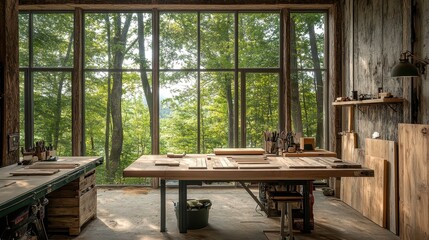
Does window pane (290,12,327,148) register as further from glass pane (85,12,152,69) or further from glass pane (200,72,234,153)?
glass pane (85,12,152,69)

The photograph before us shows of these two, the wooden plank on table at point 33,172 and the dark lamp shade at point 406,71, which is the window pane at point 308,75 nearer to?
the dark lamp shade at point 406,71

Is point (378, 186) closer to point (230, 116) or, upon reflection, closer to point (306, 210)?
point (306, 210)

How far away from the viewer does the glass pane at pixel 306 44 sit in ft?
24.2

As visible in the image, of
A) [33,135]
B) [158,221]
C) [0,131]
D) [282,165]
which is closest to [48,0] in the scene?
[33,135]

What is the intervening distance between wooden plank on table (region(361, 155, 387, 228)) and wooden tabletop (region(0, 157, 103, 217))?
12.7 ft

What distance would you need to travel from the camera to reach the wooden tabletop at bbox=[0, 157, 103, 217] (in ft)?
9.24

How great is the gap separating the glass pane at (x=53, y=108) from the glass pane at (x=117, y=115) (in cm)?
38

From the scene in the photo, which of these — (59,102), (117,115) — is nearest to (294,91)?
(117,115)

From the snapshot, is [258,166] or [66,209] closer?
[258,166]

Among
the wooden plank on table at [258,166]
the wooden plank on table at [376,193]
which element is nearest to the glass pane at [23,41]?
the wooden plank on table at [258,166]

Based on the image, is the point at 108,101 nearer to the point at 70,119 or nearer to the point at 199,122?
the point at 70,119

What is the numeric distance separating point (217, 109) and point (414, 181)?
4.11 meters

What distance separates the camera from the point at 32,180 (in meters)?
3.49

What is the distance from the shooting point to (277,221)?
16.8 ft
